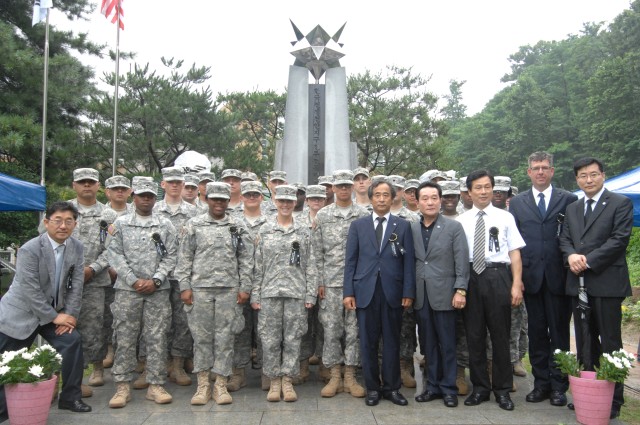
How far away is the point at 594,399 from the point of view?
448cm

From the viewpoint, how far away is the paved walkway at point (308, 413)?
15.3 feet

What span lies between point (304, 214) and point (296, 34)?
5972 millimetres

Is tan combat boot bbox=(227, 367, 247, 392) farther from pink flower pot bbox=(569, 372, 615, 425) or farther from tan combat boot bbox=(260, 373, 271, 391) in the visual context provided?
pink flower pot bbox=(569, 372, 615, 425)

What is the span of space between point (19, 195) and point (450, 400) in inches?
229

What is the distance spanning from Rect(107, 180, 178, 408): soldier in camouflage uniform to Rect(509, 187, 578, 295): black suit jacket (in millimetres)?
3460

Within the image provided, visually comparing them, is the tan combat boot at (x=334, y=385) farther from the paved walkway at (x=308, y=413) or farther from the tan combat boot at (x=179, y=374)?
the tan combat boot at (x=179, y=374)

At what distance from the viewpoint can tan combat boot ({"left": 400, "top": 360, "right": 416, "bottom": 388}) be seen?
18.8 ft

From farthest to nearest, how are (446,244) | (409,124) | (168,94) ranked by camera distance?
(409,124) < (168,94) < (446,244)

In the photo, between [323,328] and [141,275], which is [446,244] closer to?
[323,328]

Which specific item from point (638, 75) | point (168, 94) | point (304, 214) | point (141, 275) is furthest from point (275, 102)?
point (638, 75)

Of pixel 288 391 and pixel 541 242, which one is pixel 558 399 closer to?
pixel 541 242

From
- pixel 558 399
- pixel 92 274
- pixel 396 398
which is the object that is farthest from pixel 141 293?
pixel 558 399

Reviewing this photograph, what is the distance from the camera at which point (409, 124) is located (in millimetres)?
21250

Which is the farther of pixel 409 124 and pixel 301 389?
pixel 409 124
